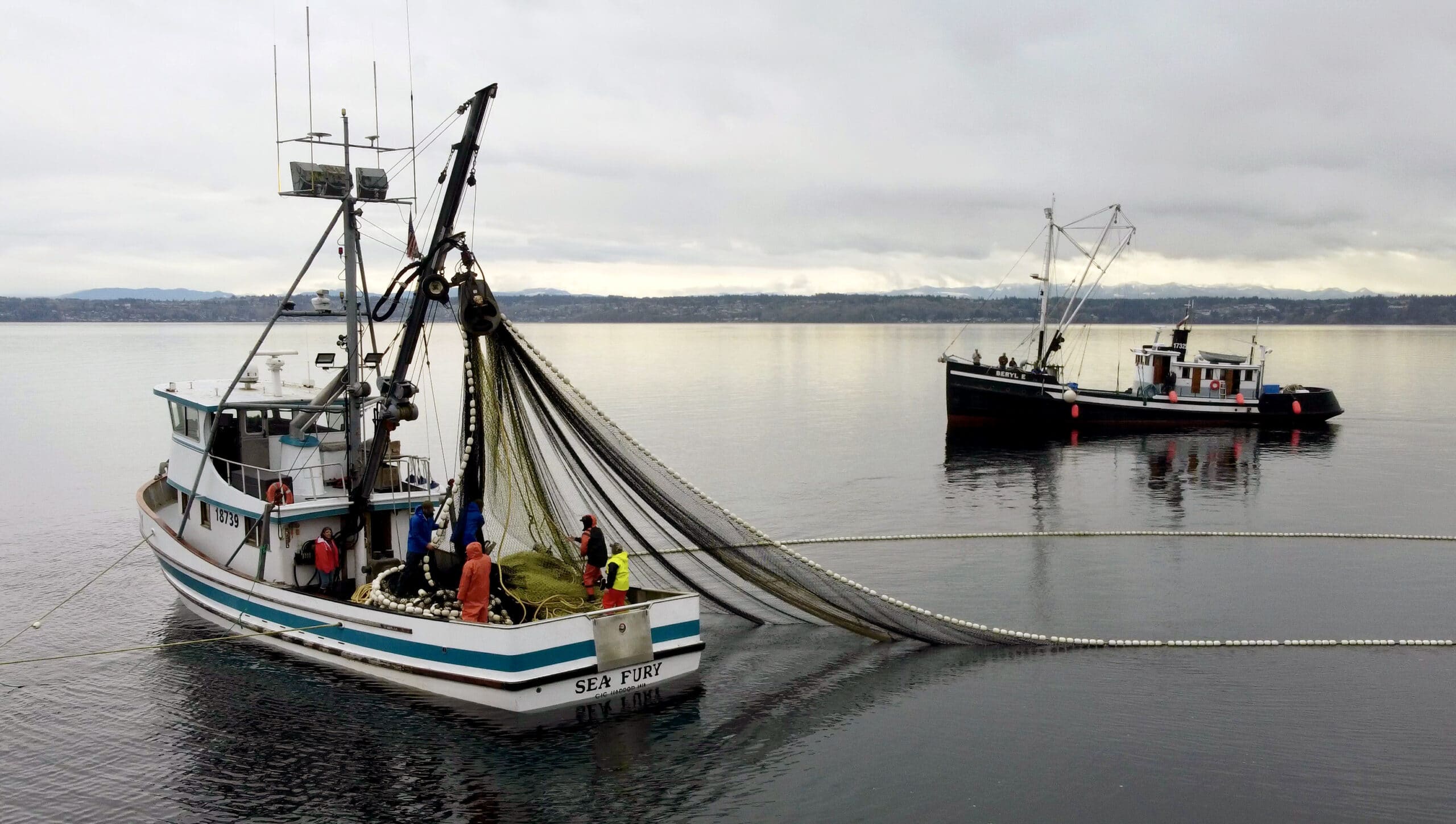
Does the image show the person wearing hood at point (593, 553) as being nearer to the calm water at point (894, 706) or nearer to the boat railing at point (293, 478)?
the calm water at point (894, 706)

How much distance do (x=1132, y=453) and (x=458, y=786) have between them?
35887 mm

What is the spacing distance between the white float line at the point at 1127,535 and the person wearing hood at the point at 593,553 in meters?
11.2

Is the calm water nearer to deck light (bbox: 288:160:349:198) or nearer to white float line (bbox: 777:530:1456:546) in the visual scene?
white float line (bbox: 777:530:1456:546)

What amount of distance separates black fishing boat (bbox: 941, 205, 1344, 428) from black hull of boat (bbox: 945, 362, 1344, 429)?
4 cm

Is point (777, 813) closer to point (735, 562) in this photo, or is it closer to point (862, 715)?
point (862, 715)

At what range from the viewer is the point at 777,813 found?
Result: 40.2ft

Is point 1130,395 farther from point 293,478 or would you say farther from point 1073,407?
point 293,478

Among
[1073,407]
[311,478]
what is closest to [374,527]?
[311,478]

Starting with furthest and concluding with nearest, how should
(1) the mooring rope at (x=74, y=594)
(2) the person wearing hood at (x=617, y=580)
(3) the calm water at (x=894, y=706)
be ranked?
(1) the mooring rope at (x=74, y=594), (2) the person wearing hood at (x=617, y=580), (3) the calm water at (x=894, y=706)

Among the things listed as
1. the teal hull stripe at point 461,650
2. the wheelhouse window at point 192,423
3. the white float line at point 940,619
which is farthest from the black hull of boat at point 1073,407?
the teal hull stripe at point 461,650

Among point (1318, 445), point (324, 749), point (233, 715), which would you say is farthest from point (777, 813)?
point (1318, 445)

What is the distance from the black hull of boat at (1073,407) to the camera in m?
50.1

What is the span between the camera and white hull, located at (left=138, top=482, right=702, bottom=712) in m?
13.6

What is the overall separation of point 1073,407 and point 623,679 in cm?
4009
